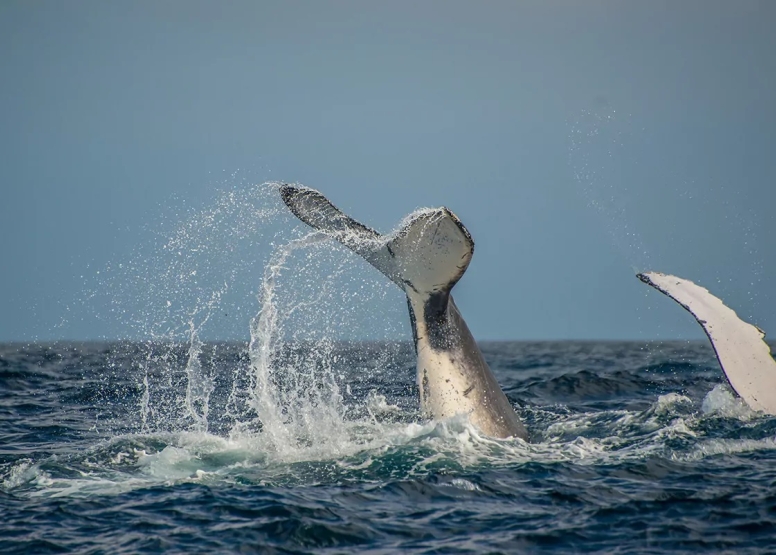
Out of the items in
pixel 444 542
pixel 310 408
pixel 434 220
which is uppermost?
pixel 434 220

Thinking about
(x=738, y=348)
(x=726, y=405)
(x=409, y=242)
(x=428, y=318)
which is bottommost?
(x=726, y=405)

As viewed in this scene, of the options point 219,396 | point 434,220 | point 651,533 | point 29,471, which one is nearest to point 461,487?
point 651,533

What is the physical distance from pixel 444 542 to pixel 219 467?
3079mm

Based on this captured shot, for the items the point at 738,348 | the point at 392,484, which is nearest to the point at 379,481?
the point at 392,484

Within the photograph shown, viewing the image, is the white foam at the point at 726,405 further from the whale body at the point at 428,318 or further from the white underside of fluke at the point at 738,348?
the whale body at the point at 428,318

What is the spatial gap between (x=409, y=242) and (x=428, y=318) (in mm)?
816

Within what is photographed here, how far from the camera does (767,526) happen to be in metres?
6.66

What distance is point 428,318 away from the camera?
851 cm

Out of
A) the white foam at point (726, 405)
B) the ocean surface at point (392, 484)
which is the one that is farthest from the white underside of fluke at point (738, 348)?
the ocean surface at point (392, 484)

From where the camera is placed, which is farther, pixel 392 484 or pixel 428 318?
pixel 428 318

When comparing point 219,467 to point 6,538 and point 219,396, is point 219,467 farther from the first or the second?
point 219,396

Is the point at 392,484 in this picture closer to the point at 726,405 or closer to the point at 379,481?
the point at 379,481

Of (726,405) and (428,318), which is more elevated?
(428,318)

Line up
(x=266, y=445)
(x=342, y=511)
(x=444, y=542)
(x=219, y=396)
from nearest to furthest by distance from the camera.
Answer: (x=444, y=542), (x=342, y=511), (x=266, y=445), (x=219, y=396)
